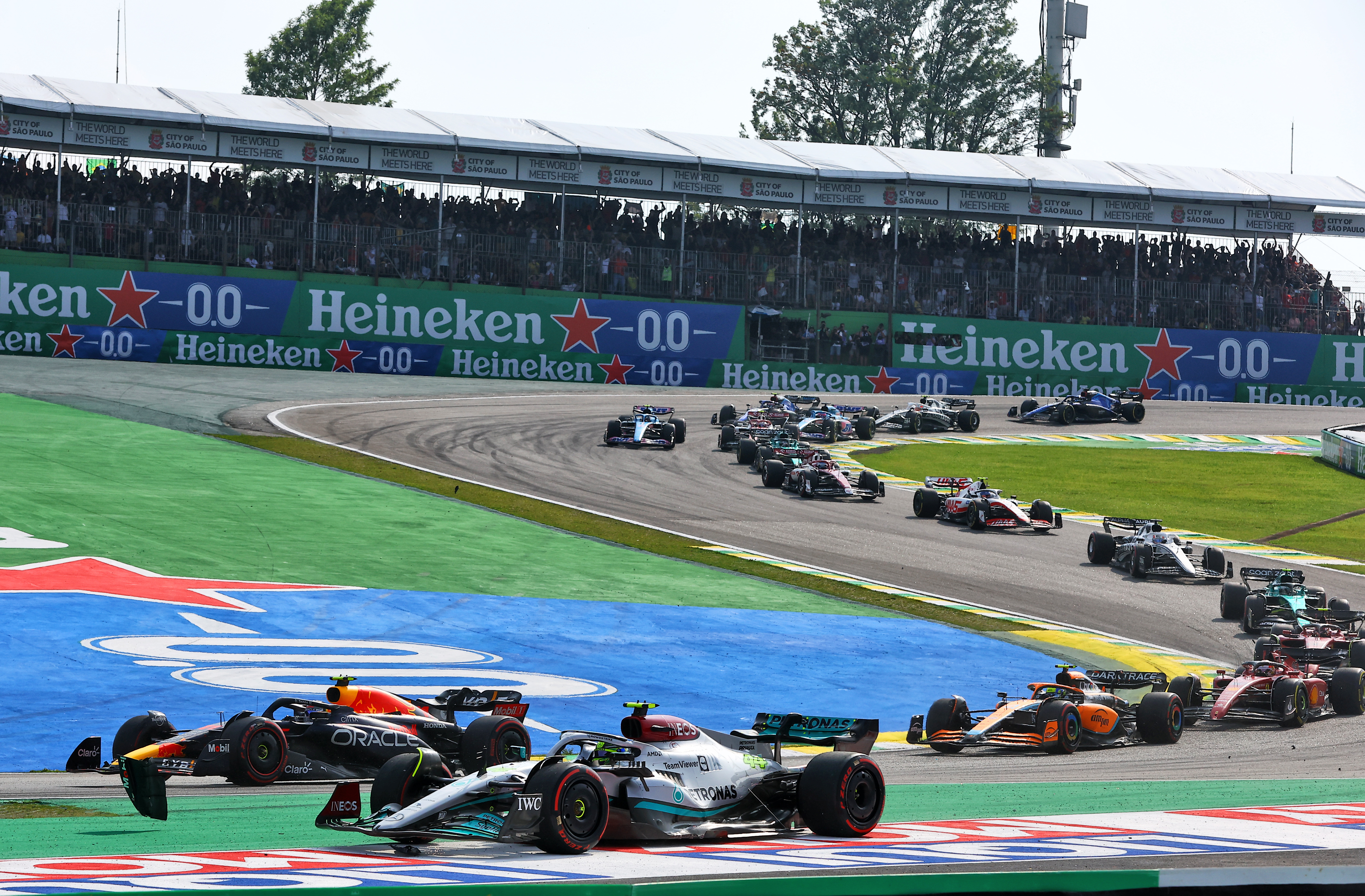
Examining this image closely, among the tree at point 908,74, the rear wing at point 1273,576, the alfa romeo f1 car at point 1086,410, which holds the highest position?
the tree at point 908,74

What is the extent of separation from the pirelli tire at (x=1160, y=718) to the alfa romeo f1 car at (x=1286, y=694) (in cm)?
102

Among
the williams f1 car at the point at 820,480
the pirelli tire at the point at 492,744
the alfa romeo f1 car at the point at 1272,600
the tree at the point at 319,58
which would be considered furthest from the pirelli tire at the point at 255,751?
the tree at the point at 319,58

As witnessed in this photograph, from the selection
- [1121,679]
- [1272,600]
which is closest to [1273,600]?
[1272,600]

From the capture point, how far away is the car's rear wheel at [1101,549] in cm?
2581

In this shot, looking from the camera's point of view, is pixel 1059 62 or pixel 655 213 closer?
pixel 655 213

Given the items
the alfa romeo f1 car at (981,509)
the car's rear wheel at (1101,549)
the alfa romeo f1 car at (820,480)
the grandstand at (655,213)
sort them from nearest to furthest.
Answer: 1. the car's rear wheel at (1101,549)
2. the alfa romeo f1 car at (981,509)
3. the alfa romeo f1 car at (820,480)
4. the grandstand at (655,213)

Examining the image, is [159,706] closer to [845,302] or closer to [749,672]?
[749,672]

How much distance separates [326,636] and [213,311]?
2994 centimetres

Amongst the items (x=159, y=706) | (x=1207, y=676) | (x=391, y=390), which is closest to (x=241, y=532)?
(x=159, y=706)

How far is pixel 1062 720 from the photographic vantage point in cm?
1413

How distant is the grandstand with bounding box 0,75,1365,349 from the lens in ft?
153

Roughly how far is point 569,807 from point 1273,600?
1541cm

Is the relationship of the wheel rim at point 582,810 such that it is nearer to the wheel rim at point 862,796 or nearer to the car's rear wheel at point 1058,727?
the wheel rim at point 862,796

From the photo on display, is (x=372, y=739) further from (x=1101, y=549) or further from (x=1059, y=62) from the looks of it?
(x=1059, y=62)
